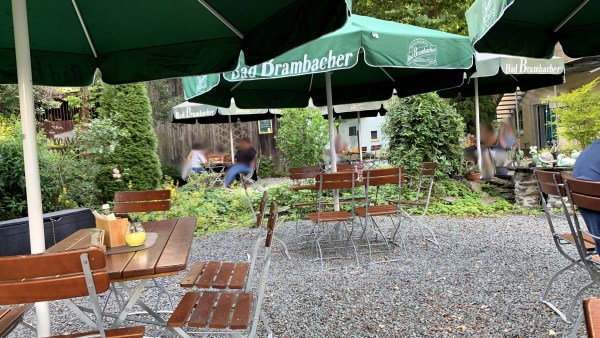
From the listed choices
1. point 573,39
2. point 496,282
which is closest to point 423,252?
point 496,282

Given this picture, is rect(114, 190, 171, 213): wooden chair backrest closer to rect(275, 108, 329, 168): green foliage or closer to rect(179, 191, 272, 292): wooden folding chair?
rect(179, 191, 272, 292): wooden folding chair

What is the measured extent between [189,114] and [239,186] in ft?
9.40

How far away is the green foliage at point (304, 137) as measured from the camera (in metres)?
10.0

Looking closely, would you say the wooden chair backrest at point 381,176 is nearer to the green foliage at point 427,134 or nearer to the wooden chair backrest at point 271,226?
the wooden chair backrest at point 271,226

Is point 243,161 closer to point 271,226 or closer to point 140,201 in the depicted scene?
point 140,201

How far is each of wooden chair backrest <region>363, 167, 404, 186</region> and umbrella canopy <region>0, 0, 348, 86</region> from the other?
203 centimetres

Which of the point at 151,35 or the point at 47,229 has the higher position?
the point at 151,35

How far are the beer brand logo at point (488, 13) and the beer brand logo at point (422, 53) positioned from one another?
0.87m

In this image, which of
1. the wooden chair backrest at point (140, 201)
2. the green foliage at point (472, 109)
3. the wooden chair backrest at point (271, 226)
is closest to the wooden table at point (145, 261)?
the wooden chair backrest at point (271, 226)

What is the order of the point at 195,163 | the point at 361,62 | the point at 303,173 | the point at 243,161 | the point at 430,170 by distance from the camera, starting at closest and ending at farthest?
the point at 430,170 < the point at 361,62 < the point at 303,173 < the point at 243,161 < the point at 195,163

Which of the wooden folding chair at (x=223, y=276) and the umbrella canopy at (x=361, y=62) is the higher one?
the umbrella canopy at (x=361, y=62)

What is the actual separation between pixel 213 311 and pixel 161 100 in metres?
14.3

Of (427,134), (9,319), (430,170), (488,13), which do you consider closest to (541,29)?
(488,13)

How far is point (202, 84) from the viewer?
4570mm
